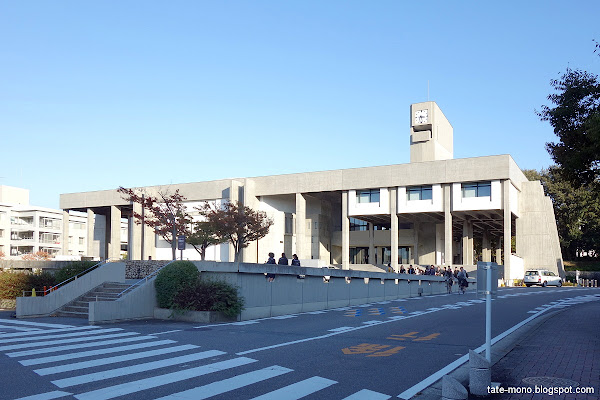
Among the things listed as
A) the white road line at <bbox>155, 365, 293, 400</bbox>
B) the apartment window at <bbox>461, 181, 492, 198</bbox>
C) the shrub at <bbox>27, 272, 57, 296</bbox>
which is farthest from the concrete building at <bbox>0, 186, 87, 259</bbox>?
the white road line at <bbox>155, 365, 293, 400</bbox>

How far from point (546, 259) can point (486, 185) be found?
1229 cm

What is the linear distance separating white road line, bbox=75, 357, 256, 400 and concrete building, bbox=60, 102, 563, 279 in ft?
153

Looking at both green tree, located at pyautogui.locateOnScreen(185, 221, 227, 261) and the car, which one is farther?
the car

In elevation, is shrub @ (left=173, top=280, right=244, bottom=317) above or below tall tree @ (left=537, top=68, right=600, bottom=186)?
below

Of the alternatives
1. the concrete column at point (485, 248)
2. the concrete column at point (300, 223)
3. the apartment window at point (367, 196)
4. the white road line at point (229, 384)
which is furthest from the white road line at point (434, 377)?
the concrete column at point (485, 248)

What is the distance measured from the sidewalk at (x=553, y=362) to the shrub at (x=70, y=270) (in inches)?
687

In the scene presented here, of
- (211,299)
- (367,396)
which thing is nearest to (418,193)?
(211,299)

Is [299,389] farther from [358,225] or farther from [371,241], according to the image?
[358,225]

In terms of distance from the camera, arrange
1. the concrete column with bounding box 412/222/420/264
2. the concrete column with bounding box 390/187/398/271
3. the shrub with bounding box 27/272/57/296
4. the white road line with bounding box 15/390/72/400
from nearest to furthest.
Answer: the white road line with bounding box 15/390/72/400 → the shrub with bounding box 27/272/57/296 → the concrete column with bounding box 390/187/398/271 → the concrete column with bounding box 412/222/420/264

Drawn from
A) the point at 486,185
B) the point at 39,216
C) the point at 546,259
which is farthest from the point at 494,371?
the point at 39,216

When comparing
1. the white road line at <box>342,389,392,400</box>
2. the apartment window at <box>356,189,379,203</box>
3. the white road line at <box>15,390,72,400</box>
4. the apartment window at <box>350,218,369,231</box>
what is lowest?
the white road line at <box>342,389,392,400</box>

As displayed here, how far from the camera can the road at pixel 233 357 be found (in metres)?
8.16

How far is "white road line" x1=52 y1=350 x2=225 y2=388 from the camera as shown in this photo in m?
8.64

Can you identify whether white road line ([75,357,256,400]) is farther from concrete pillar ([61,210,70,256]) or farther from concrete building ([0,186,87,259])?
concrete building ([0,186,87,259])
